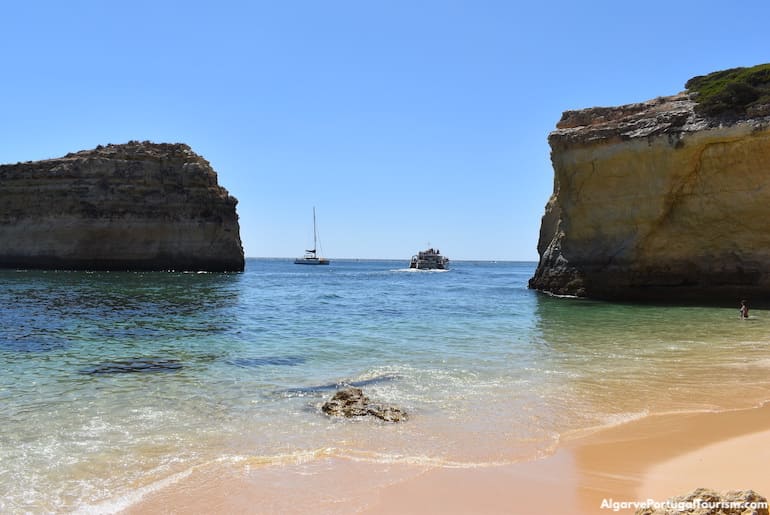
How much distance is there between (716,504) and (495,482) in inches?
80.1

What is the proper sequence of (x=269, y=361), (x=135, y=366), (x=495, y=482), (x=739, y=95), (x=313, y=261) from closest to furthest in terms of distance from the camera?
(x=495, y=482), (x=135, y=366), (x=269, y=361), (x=739, y=95), (x=313, y=261)

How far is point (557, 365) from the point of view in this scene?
446 inches

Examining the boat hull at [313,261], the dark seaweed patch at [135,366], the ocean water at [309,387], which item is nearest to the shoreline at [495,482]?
the ocean water at [309,387]

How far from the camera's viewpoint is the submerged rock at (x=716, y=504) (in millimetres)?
3465

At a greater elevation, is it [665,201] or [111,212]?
[111,212]

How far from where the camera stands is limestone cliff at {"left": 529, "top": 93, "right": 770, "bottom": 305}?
24.2m

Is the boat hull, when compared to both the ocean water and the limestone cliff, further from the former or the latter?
the ocean water

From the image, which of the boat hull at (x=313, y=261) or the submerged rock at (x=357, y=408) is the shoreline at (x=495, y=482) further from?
the boat hull at (x=313, y=261)

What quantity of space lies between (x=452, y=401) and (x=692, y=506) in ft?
16.4

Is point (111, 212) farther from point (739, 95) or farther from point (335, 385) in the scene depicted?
point (335, 385)

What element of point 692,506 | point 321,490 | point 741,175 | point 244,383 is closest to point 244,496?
point 321,490

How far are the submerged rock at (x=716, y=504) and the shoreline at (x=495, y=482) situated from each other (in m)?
0.84

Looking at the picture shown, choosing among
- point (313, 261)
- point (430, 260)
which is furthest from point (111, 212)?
point (313, 261)

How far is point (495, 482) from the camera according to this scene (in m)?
5.16
